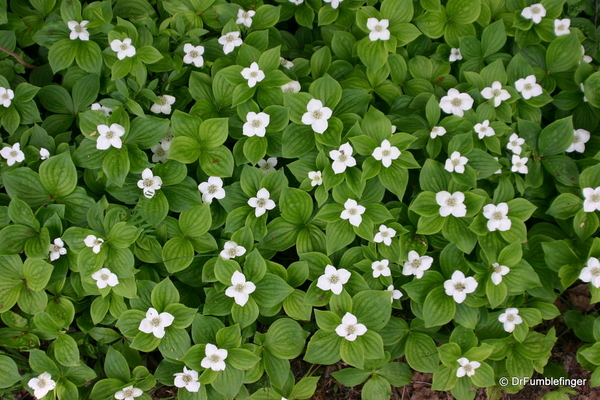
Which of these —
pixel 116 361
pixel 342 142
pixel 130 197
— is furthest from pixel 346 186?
pixel 116 361

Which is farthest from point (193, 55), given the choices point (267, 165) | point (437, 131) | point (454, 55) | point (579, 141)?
point (579, 141)

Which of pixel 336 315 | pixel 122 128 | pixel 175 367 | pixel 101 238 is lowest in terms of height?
pixel 175 367

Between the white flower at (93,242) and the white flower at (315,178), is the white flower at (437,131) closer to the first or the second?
the white flower at (315,178)

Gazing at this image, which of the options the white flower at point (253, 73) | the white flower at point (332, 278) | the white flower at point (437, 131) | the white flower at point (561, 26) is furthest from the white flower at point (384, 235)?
the white flower at point (561, 26)

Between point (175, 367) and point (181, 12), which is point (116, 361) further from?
point (181, 12)

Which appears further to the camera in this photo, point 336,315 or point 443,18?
point 443,18

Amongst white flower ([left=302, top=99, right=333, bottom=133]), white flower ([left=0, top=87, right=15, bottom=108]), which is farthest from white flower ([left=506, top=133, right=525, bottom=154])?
white flower ([left=0, top=87, right=15, bottom=108])
